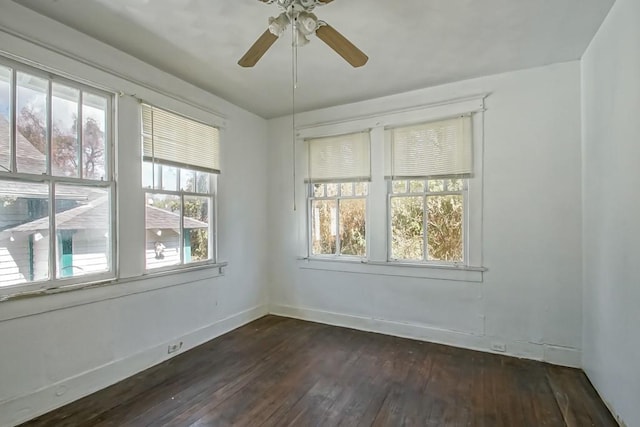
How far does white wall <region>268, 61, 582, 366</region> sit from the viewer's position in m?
3.00

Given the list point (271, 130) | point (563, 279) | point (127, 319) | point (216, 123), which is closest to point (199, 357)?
point (127, 319)

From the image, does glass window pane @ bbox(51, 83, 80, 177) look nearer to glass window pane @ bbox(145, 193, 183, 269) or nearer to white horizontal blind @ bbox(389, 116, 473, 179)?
glass window pane @ bbox(145, 193, 183, 269)

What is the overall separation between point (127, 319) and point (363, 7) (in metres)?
3.28

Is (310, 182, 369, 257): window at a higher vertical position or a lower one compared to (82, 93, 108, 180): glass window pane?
lower

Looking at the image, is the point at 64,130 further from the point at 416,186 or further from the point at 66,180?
the point at 416,186

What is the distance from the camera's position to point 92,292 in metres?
2.61

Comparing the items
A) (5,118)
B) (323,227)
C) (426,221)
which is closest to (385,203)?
(426,221)

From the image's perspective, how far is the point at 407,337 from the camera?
3736 mm

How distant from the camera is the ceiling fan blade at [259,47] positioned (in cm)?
202

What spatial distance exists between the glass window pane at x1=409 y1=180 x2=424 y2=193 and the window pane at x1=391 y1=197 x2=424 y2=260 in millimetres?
96

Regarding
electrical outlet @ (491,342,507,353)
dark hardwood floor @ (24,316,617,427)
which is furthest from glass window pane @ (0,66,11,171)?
electrical outlet @ (491,342,507,353)

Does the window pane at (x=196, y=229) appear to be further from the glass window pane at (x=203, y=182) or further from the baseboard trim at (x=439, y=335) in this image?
the baseboard trim at (x=439, y=335)

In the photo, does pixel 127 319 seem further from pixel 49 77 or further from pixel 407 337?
pixel 407 337

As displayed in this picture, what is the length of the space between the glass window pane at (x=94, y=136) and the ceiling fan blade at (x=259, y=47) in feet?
4.72
